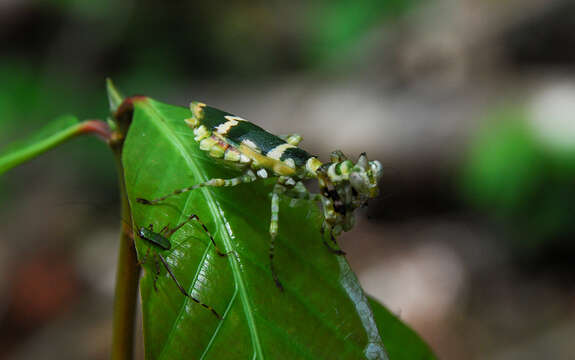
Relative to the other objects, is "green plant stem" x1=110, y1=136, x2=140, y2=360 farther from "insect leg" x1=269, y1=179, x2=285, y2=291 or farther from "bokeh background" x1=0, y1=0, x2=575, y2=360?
"bokeh background" x1=0, y1=0, x2=575, y2=360

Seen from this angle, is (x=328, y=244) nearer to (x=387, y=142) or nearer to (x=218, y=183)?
(x=218, y=183)

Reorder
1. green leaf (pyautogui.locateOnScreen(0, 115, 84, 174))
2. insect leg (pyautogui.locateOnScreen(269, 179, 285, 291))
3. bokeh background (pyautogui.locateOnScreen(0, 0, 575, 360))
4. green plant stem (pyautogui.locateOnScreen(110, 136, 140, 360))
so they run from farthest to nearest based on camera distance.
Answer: bokeh background (pyautogui.locateOnScreen(0, 0, 575, 360)) < green leaf (pyautogui.locateOnScreen(0, 115, 84, 174)) < green plant stem (pyautogui.locateOnScreen(110, 136, 140, 360)) < insect leg (pyautogui.locateOnScreen(269, 179, 285, 291))

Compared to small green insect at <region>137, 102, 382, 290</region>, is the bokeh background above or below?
above

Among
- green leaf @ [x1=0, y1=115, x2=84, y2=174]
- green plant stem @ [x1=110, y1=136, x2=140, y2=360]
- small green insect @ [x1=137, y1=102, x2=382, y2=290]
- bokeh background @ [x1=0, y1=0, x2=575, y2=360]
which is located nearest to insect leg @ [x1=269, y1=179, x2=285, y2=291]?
small green insect @ [x1=137, y1=102, x2=382, y2=290]

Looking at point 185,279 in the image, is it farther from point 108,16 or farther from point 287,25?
point 287,25

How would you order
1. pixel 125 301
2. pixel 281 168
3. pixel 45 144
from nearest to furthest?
pixel 125 301, pixel 45 144, pixel 281 168

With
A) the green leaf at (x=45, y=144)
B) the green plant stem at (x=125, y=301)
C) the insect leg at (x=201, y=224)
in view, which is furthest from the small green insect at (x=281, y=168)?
the green leaf at (x=45, y=144)

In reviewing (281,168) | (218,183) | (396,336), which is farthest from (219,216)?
(396,336)
